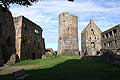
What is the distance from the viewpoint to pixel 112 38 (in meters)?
Result: 56.4

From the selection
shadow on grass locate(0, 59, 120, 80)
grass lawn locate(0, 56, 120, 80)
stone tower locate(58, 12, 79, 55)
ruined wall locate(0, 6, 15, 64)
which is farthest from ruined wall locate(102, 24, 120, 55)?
shadow on grass locate(0, 59, 120, 80)

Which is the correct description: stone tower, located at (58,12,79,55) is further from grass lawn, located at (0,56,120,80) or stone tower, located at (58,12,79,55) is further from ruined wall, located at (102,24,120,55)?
grass lawn, located at (0,56,120,80)

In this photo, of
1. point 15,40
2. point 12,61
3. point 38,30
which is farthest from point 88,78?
point 38,30

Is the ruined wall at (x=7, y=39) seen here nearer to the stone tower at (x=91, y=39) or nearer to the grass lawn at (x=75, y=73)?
the grass lawn at (x=75, y=73)

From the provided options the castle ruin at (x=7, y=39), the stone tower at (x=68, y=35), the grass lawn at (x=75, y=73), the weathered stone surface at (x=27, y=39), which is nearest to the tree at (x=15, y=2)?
the grass lawn at (x=75, y=73)

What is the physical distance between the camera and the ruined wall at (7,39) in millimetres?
33125

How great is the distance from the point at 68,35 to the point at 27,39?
1132cm

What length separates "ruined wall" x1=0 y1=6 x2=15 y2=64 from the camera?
33.1 m

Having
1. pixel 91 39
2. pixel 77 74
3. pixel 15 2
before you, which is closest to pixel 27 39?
pixel 91 39

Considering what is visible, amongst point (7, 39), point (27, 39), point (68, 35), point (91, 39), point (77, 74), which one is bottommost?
point (77, 74)

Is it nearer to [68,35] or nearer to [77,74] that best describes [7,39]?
[68,35]

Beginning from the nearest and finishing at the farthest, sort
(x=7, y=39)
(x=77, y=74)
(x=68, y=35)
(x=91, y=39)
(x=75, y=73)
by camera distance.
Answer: (x=77, y=74) < (x=75, y=73) < (x=7, y=39) < (x=68, y=35) < (x=91, y=39)

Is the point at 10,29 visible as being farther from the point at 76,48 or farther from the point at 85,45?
the point at 85,45

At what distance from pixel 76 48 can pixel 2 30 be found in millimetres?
20728
